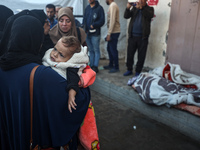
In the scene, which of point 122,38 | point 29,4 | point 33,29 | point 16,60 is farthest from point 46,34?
point 122,38

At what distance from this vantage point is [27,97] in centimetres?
117

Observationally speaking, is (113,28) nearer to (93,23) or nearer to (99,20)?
(99,20)

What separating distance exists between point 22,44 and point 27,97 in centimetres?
33

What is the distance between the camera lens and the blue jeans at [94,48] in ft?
15.8

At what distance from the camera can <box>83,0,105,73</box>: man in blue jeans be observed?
4586mm

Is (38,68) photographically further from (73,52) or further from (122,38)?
(122,38)

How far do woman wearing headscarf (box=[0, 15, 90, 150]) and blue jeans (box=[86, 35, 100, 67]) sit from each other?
355cm

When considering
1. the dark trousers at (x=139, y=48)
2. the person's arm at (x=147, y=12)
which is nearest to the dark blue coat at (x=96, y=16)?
the dark trousers at (x=139, y=48)

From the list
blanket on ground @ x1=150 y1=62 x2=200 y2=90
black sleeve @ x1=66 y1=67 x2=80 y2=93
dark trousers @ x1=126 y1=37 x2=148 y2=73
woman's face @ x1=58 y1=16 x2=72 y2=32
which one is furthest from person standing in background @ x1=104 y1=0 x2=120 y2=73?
black sleeve @ x1=66 y1=67 x2=80 y2=93

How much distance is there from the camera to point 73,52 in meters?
1.53

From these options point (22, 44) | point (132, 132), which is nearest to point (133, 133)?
point (132, 132)

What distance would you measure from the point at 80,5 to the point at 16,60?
5362mm

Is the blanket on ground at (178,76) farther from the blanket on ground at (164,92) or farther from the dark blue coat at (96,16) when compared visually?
the dark blue coat at (96,16)

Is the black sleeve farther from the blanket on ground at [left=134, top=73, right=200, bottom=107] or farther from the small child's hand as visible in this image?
the blanket on ground at [left=134, top=73, right=200, bottom=107]
